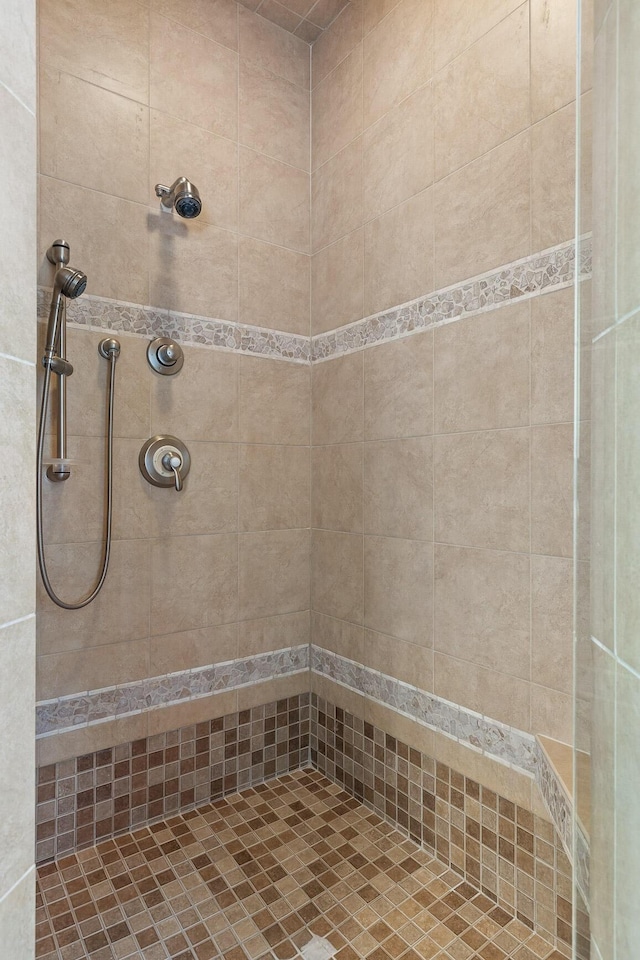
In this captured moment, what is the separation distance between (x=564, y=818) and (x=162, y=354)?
1.56 m

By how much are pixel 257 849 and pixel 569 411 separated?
1.48 m

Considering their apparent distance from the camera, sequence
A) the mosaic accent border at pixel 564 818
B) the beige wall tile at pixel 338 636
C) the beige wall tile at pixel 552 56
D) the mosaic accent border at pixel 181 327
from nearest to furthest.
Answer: the mosaic accent border at pixel 564 818, the beige wall tile at pixel 552 56, the mosaic accent border at pixel 181 327, the beige wall tile at pixel 338 636

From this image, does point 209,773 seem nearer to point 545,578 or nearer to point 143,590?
point 143,590

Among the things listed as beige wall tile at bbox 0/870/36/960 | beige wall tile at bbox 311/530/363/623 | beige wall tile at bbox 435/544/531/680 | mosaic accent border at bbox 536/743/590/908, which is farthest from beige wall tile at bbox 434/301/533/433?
beige wall tile at bbox 0/870/36/960

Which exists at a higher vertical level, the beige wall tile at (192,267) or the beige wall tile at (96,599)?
the beige wall tile at (192,267)

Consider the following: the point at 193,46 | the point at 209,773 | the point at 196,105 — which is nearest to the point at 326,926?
the point at 209,773

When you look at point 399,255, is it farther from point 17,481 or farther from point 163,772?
point 163,772

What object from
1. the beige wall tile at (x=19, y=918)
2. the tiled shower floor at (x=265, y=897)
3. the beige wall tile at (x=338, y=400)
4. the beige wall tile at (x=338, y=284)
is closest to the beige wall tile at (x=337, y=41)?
the beige wall tile at (x=338, y=284)

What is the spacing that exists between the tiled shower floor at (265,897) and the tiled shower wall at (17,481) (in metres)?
0.86

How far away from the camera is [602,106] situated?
18.4 inches

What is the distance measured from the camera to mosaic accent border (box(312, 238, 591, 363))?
50.0 inches

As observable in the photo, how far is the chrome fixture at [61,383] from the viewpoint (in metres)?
1.43

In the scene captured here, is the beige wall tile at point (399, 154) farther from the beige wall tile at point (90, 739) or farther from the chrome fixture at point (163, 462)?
the beige wall tile at point (90, 739)

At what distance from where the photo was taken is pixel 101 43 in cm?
162
